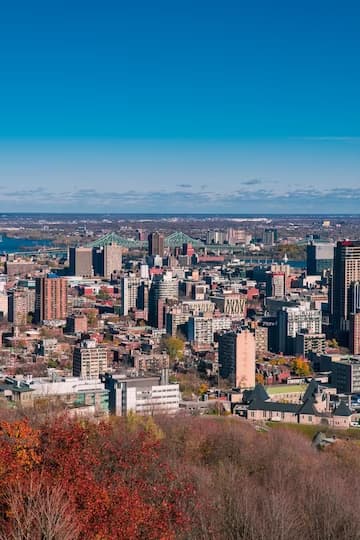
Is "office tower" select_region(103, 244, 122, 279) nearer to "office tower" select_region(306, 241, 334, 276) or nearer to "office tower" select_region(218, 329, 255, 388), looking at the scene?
"office tower" select_region(306, 241, 334, 276)

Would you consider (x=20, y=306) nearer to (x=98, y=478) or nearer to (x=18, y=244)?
(x=98, y=478)

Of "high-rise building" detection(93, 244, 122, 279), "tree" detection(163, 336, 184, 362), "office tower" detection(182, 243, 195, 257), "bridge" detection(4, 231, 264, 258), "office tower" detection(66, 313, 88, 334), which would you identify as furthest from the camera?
"bridge" detection(4, 231, 264, 258)

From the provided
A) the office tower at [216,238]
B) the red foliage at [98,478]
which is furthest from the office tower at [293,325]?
the office tower at [216,238]

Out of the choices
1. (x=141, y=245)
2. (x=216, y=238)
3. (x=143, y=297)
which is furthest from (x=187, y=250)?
(x=143, y=297)

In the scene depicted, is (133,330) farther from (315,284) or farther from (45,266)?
(45,266)

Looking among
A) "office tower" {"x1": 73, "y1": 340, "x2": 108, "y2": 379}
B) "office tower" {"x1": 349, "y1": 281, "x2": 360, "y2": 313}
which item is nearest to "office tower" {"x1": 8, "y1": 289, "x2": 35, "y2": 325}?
"office tower" {"x1": 349, "y1": 281, "x2": 360, "y2": 313}

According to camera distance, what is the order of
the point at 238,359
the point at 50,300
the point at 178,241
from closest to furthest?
1. the point at 238,359
2. the point at 50,300
3. the point at 178,241
